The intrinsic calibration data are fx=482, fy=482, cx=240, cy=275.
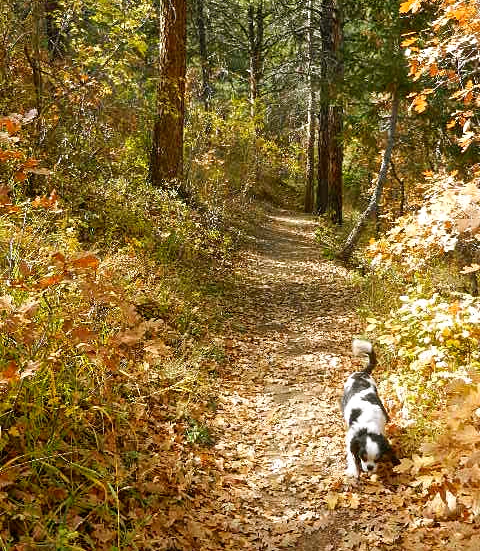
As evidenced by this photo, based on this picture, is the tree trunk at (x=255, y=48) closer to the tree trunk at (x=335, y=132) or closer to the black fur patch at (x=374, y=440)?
the tree trunk at (x=335, y=132)

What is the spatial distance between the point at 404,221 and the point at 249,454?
301 cm

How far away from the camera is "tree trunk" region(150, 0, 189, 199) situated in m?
9.63

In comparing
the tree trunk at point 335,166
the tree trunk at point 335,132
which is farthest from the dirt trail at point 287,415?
the tree trunk at point 335,166

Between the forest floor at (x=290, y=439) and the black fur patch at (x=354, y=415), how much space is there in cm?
51

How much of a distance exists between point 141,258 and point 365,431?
174 inches

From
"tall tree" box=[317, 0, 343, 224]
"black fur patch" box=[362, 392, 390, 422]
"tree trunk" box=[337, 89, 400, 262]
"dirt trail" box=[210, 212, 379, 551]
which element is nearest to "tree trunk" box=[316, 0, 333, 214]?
"tall tree" box=[317, 0, 343, 224]

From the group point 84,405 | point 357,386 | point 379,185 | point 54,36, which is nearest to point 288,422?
point 357,386

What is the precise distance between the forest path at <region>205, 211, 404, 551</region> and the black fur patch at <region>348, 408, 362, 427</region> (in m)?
0.51

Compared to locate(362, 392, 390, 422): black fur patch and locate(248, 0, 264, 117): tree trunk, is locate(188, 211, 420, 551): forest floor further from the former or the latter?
locate(248, 0, 264, 117): tree trunk

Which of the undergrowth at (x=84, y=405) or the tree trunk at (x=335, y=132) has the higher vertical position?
the tree trunk at (x=335, y=132)

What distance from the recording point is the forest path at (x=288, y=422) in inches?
159

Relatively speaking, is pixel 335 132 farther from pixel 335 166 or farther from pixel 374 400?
pixel 374 400

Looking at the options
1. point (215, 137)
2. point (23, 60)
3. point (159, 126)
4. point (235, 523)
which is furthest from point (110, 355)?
point (215, 137)

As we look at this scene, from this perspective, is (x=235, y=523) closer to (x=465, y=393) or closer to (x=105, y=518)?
(x=105, y=518)
